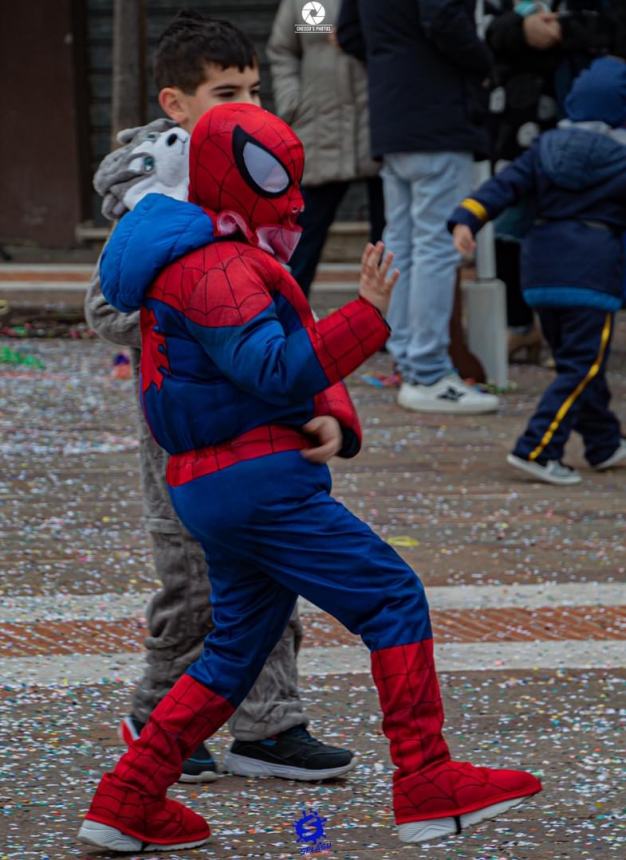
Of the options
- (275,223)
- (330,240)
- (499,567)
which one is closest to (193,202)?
(275,223)

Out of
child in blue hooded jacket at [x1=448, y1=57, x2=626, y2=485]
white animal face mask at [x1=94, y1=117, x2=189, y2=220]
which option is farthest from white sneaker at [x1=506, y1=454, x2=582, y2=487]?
white animal face mask at [x1=94, y1=117, x2=189, y2=220]

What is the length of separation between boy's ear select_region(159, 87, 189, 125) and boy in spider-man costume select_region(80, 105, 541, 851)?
669 millimetres

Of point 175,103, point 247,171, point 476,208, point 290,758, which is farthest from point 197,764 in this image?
point 476,208

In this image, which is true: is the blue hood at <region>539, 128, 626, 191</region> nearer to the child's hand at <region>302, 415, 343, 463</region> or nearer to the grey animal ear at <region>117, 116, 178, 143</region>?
the grey animal ear at <region>117, 116, 178, 143</region>

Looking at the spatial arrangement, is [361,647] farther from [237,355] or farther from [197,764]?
[237,355]

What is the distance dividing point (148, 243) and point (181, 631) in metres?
0.91

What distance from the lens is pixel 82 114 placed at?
15922 mm

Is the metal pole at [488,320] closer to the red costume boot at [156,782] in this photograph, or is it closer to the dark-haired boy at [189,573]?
the dark-haired boy at [189,573]

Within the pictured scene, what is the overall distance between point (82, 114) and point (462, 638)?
12.1 meters

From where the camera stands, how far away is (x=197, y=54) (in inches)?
146

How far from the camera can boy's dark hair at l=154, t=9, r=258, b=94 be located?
3.70 metres

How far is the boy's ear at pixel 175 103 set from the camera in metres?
3.74

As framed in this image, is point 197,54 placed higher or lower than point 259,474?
higher

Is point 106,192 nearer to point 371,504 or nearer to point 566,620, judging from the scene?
point 566,620
